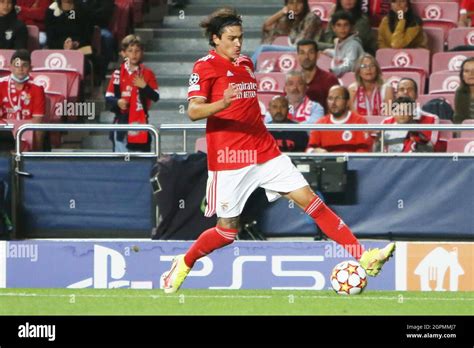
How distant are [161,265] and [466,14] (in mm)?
5580

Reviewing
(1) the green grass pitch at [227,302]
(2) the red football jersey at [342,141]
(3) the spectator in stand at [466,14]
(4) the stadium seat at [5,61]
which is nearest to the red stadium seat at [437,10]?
(3) the spectator in stand at [466,14]

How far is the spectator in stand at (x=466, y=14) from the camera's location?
1520 cm

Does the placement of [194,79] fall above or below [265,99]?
A: above

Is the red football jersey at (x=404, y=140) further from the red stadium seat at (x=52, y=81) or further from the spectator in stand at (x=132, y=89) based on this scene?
the red stadium seat at (x=52, y=81)

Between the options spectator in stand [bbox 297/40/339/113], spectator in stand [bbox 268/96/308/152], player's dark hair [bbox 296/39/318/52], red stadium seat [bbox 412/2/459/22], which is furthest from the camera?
red stadium seat [bbox 412/2/459/22]

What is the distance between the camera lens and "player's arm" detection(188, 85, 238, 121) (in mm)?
8977

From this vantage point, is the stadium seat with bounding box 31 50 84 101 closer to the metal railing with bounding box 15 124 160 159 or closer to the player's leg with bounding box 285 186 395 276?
the metal railing with bounding box 15 124 160 159

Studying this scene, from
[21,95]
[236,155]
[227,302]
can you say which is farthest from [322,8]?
[227,302]

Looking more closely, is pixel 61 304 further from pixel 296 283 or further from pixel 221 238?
pixel 296 283

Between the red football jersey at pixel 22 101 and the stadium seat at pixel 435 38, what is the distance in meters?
4.32

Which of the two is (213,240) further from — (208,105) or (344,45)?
(344,45)

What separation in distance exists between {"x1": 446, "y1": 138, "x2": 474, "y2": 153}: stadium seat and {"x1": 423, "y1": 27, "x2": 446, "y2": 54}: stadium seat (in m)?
3.15

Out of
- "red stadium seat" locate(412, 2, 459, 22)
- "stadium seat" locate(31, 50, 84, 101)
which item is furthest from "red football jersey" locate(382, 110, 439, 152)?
"stadium seat" locate(31, 50, 84, 101)

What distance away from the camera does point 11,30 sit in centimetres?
1540
